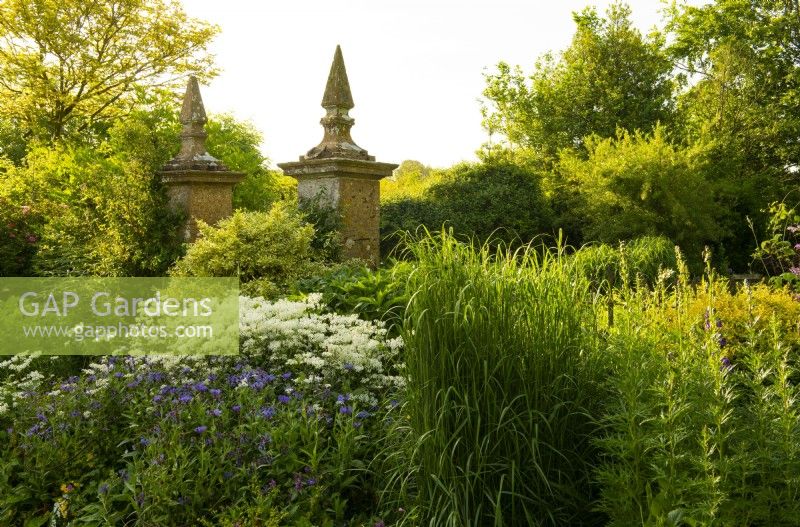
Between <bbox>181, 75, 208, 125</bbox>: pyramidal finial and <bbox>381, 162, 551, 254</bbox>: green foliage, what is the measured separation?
401cm

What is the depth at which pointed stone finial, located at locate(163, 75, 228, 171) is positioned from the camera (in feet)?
31.5

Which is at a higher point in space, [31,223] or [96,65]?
[96,65]

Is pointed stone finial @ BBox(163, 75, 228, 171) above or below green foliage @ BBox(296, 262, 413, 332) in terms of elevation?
above

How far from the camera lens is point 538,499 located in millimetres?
3068

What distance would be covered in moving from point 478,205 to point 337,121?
17.2 ft

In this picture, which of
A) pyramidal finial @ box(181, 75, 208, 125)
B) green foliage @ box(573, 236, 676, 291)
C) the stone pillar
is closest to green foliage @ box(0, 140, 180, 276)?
the stone pillar

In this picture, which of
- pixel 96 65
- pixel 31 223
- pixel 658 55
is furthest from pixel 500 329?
pixel 658 55

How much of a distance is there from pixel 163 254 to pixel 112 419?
5.69m

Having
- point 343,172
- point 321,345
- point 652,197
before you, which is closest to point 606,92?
point 652,197

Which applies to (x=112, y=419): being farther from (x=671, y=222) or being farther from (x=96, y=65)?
(x=96, y=65)

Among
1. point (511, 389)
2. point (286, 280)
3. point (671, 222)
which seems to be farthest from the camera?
point (671, 222)

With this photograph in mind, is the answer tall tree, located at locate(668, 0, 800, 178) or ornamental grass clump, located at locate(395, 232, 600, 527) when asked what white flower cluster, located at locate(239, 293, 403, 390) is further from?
tall tree, located at locate(668, 0, 800, 178)

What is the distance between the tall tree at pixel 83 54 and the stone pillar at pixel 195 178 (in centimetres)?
863

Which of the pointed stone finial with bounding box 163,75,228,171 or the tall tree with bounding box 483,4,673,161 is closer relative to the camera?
the pointed stone finial with bounding box 163,75,228,171
